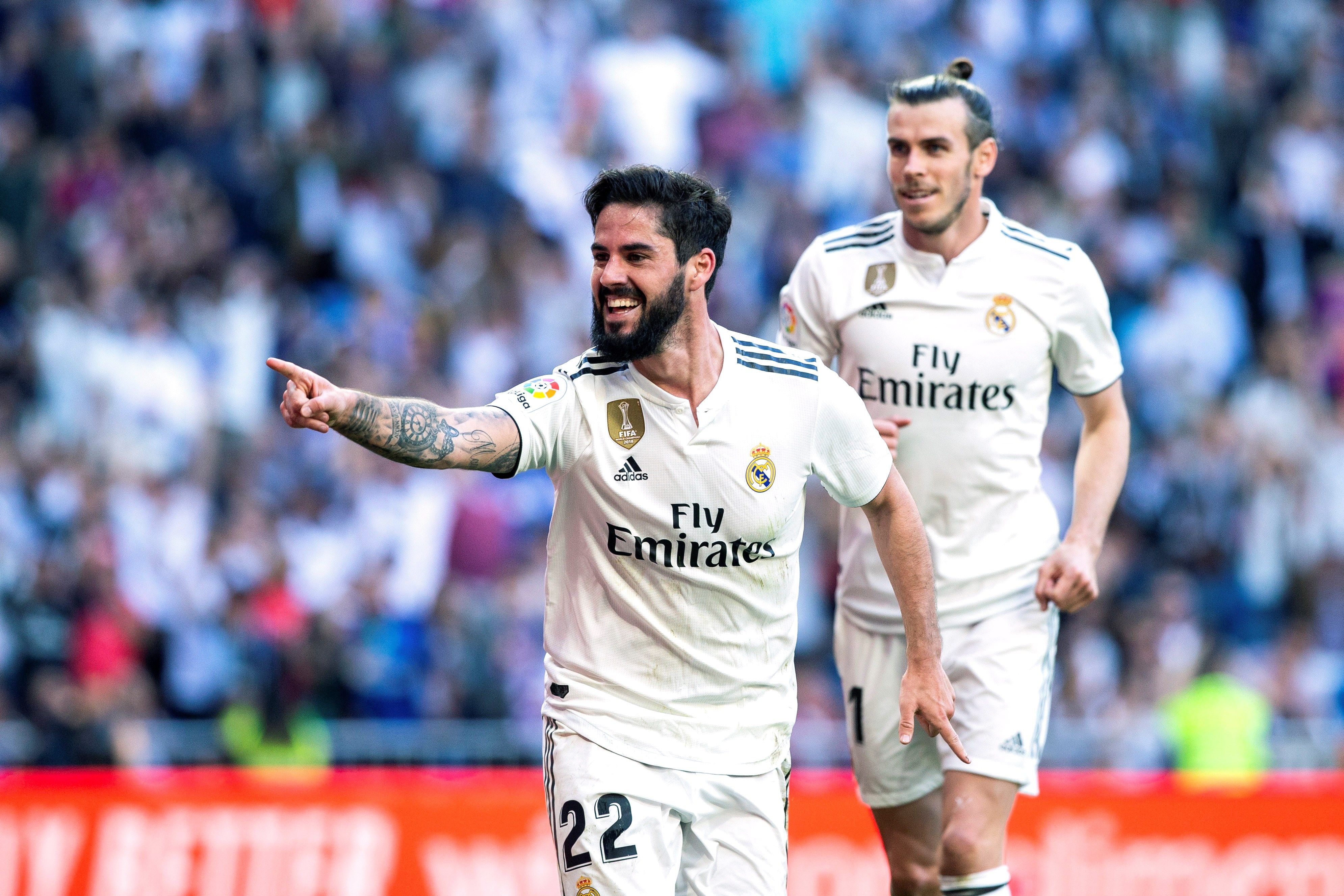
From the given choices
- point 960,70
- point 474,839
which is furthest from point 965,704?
point 474,839

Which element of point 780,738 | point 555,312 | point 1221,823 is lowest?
point 1221,823

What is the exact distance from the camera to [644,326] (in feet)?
18.7

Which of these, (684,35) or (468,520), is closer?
(468,520)

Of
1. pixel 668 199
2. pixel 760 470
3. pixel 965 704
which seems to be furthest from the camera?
pixel 965 704

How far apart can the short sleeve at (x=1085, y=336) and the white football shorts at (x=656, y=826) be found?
208 cm

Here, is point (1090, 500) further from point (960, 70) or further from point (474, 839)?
point (474, 839)

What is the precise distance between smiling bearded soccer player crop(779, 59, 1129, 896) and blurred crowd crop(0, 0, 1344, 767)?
19.6ft

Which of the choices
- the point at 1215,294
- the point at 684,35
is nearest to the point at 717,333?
the point at 1215,294

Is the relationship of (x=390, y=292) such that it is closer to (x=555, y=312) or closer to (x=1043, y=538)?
(x=555, y=312)

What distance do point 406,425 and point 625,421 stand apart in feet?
2.68

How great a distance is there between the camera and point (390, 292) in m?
15.2

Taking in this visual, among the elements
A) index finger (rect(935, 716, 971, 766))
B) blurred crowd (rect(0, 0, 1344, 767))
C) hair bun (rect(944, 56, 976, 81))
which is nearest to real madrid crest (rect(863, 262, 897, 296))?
hair bun (rect(944, 56, 976, 81))

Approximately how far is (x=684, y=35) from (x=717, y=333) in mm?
12295

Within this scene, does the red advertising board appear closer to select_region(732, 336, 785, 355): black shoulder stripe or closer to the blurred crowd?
the blurred crowd
